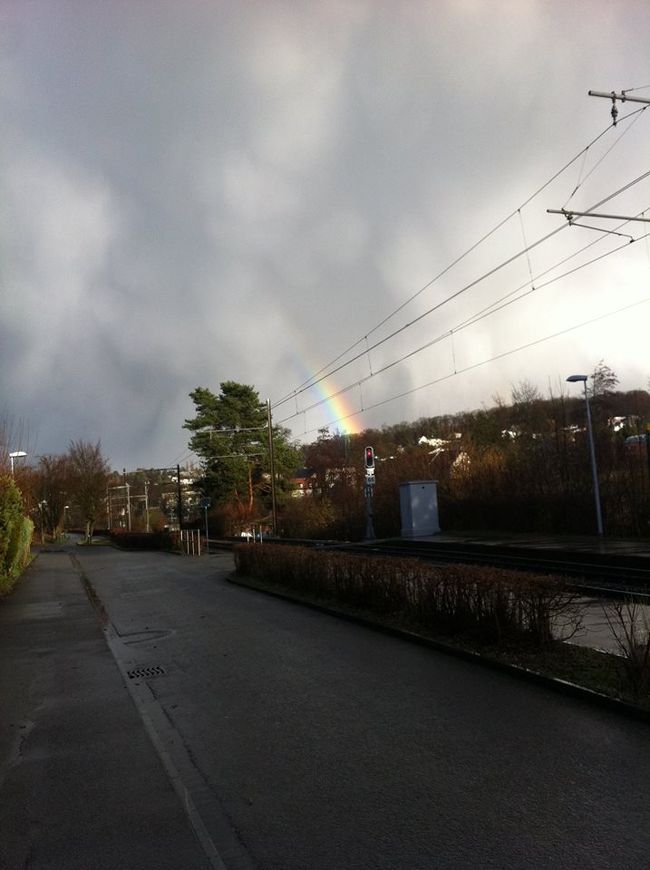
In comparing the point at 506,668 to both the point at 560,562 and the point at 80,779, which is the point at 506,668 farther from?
the point at 560,562

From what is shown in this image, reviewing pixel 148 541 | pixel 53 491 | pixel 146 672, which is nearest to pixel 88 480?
pixel 53 491

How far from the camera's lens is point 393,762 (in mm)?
4988

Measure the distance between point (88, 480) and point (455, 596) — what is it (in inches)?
2710

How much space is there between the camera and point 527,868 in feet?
11.3

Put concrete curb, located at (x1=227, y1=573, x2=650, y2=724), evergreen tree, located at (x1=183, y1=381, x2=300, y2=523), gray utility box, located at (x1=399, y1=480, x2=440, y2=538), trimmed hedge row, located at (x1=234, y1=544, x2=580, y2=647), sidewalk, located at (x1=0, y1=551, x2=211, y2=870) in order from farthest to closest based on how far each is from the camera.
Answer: evergreen tree, located at (x1=183, y1=381, x2=300, y2=523), gray utility box, located at (x1=399, y1=480, x2=440, y2=538), trimmed hedge row, located at (x1=234, y1=544, x2=580, y2=647), concrete curb, located at (x1=227, y1=573, x2=650, y2=724), sidewalk, located at (x1=0, y1=551, x2=211, y2=870)

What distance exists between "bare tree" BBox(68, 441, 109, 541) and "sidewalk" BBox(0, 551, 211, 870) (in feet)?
214

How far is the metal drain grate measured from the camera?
28.1 ft

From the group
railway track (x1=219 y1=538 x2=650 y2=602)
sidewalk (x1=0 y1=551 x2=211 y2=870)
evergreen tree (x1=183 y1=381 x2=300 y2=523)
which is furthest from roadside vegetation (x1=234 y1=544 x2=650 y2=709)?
evergreen tree (x1=183 y1=381 x2=300 y2=523)

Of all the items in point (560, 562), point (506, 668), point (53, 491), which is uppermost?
point (53, 491)

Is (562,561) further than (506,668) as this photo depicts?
Yes

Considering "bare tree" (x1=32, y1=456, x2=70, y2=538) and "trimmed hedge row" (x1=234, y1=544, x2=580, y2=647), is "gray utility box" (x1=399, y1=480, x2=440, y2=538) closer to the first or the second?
"trimmed hedge row" (x1=234, y1=544, x2=580, y2=647)

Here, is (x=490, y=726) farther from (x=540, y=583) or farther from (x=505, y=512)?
(x=505, y=512)

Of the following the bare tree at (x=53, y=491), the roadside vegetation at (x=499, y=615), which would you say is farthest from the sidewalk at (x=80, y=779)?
the bare tree at (x=53, y=491)

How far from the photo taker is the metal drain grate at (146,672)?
8.58m
